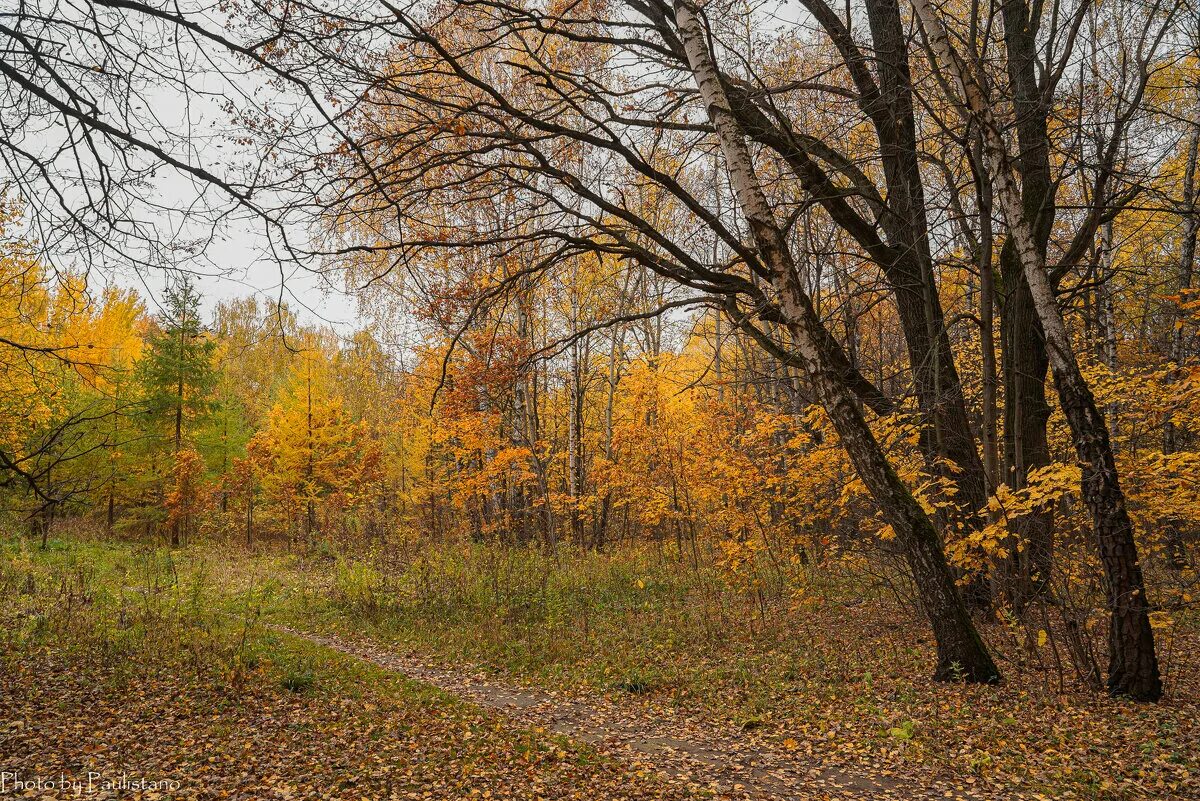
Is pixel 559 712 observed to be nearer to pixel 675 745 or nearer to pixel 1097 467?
pixel 675 745

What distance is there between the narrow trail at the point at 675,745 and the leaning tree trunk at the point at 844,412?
181 cm

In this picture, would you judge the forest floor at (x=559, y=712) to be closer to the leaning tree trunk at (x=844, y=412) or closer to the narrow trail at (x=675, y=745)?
the narrow trail at (x=675, y=745)

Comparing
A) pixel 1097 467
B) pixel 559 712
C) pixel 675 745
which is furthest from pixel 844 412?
pixel 559 712

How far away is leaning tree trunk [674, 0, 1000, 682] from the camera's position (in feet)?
18.5

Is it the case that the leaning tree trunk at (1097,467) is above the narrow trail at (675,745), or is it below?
above

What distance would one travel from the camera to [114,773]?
4090 mm

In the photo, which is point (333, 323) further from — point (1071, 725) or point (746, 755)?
point (1071, 725)

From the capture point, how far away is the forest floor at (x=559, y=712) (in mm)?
4344

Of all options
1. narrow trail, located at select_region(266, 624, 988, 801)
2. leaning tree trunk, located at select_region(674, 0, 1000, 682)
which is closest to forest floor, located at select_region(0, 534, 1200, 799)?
narrow trail, located at select_region(266, 624, 988, 801)

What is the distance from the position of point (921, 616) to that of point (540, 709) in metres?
5.01

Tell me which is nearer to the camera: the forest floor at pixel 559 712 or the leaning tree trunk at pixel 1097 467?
the forest floor at pixel 559 712

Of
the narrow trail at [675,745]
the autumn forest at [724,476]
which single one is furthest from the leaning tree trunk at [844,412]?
the narrow trail at [675,745]

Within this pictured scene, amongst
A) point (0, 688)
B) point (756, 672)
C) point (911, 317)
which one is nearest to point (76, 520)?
point (0, 688)

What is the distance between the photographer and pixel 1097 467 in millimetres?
5023
